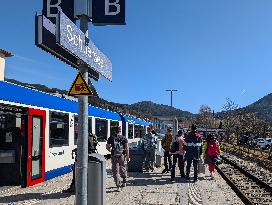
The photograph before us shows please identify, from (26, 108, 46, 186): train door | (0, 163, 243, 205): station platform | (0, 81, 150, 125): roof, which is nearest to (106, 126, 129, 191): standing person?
(0, 163, 243, 205): station platform

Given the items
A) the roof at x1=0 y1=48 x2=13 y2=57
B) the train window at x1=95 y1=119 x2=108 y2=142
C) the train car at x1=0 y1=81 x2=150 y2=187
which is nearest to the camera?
the train car at x1=0 y1=81 x2=150 y2=187

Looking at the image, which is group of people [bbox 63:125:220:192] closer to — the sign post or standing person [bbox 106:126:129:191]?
standing person [bbox 106:126:129:191]

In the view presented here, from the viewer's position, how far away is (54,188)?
480 inches

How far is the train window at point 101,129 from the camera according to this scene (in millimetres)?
21312

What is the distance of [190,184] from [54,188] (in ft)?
14.0

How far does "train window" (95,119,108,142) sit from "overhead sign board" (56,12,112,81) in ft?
44.8

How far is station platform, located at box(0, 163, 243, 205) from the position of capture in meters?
10.4

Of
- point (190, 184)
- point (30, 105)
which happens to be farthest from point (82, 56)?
point (190, 184)

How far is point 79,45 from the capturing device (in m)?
6.02

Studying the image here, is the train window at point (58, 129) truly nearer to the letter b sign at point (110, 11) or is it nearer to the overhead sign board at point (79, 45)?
the overhead sign board at point (79, 45)

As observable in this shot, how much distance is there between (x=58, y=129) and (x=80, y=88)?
870cm

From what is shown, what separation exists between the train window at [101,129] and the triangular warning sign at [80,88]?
14.8 m

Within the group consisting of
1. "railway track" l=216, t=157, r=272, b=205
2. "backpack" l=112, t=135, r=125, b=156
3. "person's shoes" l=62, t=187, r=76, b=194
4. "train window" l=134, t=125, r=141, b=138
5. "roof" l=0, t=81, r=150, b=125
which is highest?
"roof" l=0, t=81, r=150, b=125

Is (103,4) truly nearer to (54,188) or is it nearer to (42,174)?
(54,188)
